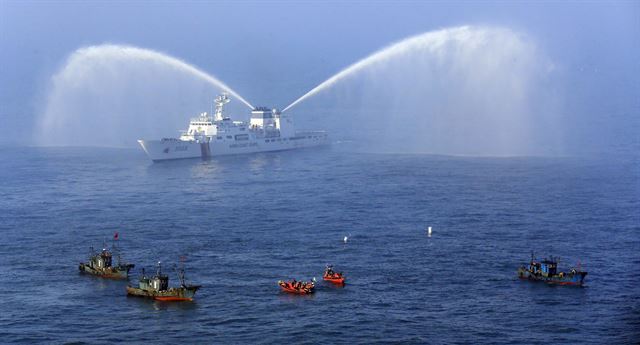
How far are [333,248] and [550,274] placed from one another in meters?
21.7

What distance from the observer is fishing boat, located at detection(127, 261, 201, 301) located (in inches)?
3007

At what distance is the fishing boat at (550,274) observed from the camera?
265ft

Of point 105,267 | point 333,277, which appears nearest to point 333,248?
point 333,277

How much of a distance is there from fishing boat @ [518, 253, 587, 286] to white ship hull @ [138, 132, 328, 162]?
89.5 meters

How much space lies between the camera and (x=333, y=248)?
92938mm

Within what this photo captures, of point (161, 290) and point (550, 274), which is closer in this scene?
point (161, 290)

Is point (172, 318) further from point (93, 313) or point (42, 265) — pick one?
point (42, 265)

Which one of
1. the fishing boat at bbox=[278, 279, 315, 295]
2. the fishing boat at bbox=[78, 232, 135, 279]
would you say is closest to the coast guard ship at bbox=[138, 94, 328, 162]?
the fishing boat at bbox=[78, 232, 135, 279]

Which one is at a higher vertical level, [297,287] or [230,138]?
[230,138]

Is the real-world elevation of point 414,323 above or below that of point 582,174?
below

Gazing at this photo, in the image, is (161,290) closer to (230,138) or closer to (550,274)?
(550,274)

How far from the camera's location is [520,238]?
3797 inches

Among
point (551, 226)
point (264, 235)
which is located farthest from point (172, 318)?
point (551, 226)

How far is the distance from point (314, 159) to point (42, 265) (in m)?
85.9
